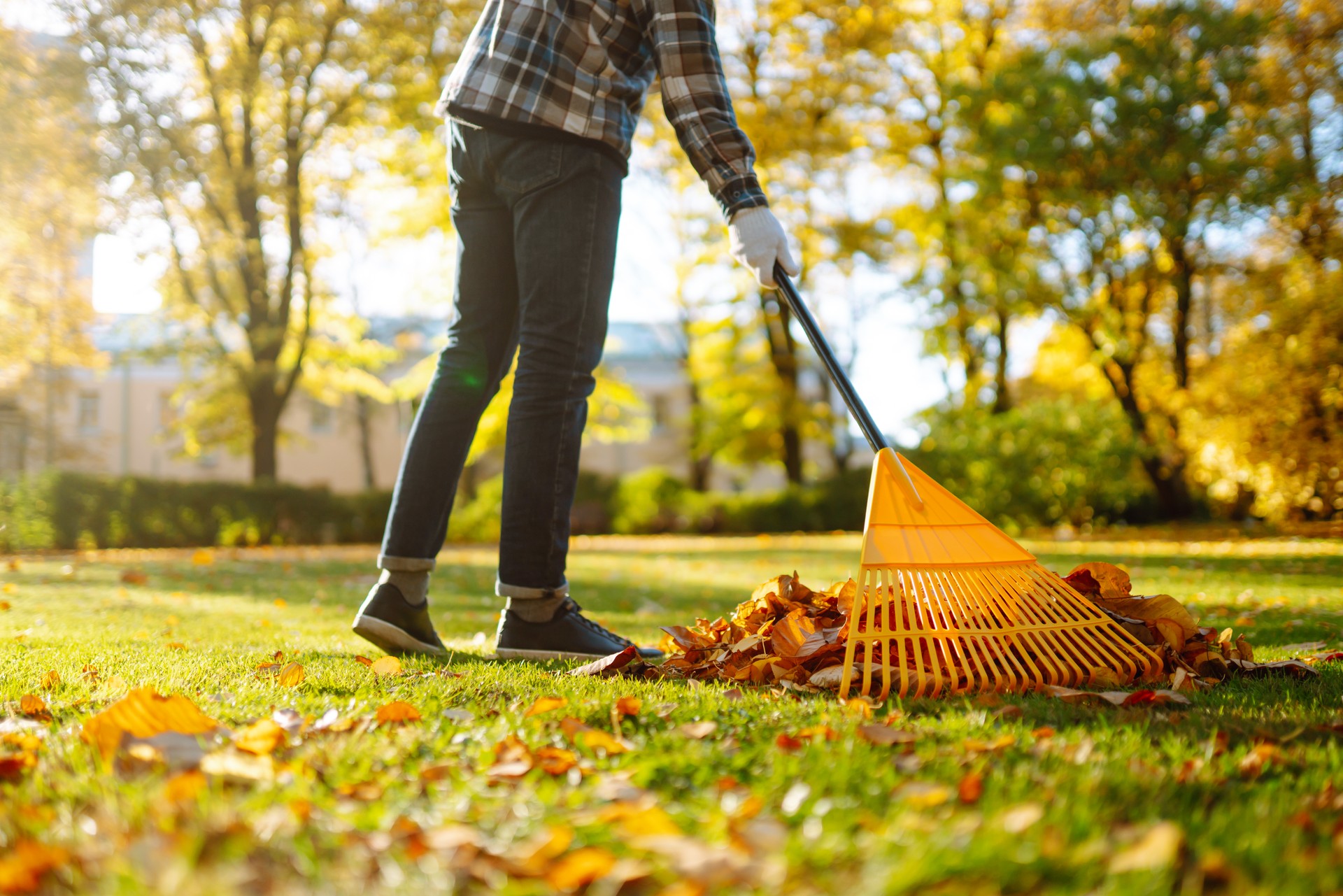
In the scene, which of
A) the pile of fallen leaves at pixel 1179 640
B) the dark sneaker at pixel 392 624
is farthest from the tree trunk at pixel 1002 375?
the dark sneaker at pixel 392 624

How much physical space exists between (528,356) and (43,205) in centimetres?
1680

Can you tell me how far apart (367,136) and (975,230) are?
1005 centimetres

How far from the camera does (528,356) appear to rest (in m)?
2.46

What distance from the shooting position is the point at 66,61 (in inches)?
514

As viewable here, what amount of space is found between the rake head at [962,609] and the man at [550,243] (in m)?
0.77

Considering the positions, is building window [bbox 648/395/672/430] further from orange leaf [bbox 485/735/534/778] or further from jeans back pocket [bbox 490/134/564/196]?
orange leaf [bbox 485/735/534/778]

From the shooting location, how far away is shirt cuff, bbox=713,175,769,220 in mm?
2449

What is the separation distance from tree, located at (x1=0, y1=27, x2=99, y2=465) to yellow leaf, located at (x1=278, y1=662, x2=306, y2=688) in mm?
14513

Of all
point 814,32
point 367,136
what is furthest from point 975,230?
point 367,136

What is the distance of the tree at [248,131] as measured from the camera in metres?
13.5

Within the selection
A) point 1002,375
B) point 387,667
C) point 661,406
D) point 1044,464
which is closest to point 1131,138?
point 1044,464

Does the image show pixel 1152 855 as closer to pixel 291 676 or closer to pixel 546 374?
pixel 291 676

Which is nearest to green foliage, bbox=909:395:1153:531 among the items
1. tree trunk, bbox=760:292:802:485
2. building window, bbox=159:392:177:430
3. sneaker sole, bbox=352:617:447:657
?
tree trunk, bbox=760:292:802:485

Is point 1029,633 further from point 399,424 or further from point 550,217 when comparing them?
point 399,424
